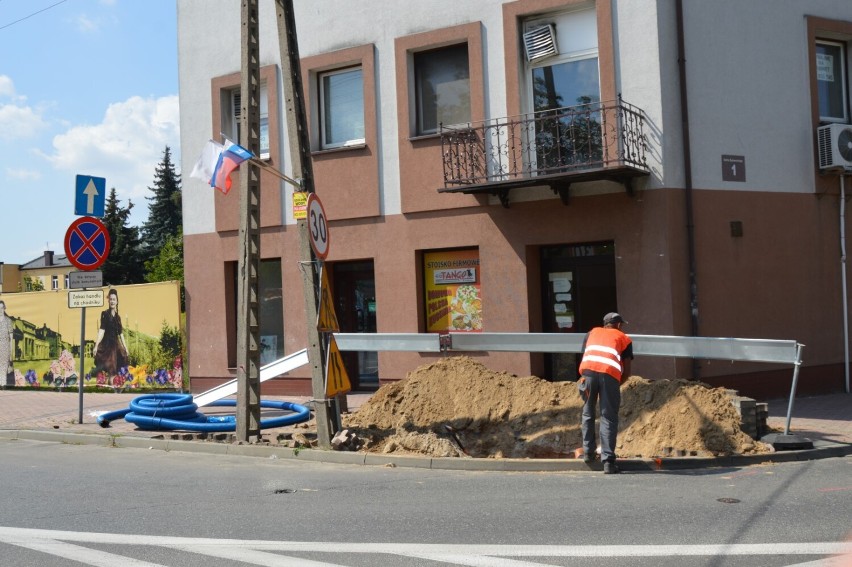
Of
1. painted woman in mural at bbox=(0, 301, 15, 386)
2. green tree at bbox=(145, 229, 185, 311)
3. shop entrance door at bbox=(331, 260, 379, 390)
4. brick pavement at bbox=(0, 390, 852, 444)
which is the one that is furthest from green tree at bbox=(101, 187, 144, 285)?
shop entrance door at bbox=(331, 260, 379, 390)

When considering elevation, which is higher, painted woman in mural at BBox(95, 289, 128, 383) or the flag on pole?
the flag on pole

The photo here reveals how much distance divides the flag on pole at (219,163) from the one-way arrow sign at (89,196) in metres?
4.33

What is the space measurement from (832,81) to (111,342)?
15.5 m

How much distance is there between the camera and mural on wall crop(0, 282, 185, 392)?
67.3 ft

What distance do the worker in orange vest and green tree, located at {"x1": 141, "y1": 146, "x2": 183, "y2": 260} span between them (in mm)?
56394

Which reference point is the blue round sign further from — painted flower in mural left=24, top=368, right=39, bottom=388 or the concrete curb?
painted flower in mural left=24, top=368, right=39, bottom=388

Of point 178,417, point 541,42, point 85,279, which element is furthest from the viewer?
point 541,42

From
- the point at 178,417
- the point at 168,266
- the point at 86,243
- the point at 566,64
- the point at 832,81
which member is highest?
the point at 566,64

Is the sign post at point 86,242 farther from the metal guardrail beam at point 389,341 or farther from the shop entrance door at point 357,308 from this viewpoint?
the shop entrance door at point 357,308

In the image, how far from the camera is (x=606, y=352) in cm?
1005

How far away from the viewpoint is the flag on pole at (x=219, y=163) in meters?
11.7

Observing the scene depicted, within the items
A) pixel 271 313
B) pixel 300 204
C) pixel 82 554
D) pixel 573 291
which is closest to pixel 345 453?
pixel 300 204

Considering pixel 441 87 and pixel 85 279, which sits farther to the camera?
pixel 441 87

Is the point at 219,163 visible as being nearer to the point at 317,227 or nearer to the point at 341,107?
the point at 317,227
